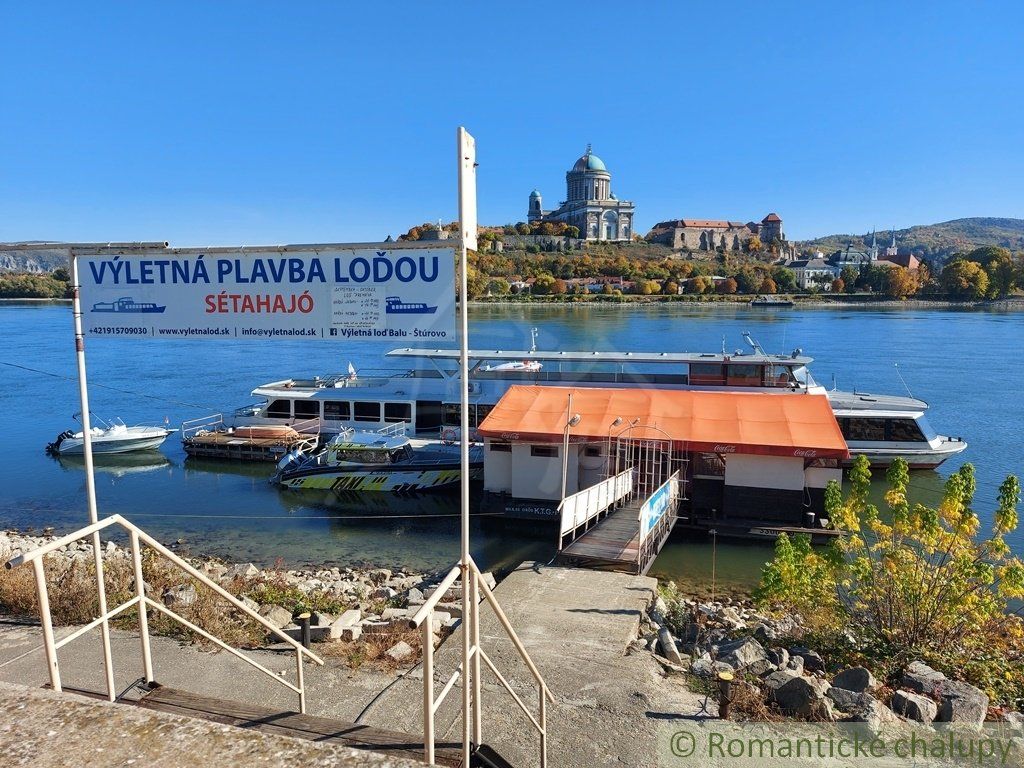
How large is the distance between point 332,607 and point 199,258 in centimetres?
544

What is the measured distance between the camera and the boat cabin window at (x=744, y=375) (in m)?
23.4

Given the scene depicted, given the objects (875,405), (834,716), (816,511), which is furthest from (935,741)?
(875,405)

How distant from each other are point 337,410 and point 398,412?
8.90ft

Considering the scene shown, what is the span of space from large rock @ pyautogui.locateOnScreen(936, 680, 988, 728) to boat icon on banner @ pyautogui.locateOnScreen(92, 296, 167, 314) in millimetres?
7892

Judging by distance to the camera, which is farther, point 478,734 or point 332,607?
point 332,607

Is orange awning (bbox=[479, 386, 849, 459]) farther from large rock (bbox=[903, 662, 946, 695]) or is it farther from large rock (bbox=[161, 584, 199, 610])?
large rock (bbox=[161, 584, 199, 610])

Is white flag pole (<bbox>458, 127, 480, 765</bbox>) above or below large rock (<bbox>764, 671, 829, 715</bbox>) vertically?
above

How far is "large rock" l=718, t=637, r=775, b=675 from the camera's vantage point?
7.84 metres

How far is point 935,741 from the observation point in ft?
19.8

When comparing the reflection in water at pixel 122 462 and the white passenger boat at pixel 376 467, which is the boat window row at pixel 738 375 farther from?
the reflection in water at pixel 122 462

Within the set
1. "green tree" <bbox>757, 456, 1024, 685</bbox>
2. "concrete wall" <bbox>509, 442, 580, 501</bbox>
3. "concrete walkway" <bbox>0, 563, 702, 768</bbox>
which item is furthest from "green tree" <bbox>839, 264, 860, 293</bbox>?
"concrete walkway" <bbox>0, 563, 702, 768</bbox>

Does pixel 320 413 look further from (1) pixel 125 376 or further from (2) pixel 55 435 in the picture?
(1) pixel 125 376

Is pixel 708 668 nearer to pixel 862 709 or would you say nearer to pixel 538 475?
pixel 862 709

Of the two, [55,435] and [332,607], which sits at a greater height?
[332,607]
